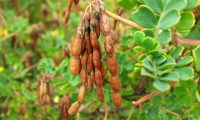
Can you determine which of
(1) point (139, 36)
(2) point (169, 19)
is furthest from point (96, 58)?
(2) point (169, 19)

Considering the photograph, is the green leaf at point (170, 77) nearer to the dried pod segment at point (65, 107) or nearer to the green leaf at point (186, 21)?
the green leaf at point (186, 21)

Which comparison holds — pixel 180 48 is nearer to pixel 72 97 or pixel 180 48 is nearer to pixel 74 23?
pixel 72 97

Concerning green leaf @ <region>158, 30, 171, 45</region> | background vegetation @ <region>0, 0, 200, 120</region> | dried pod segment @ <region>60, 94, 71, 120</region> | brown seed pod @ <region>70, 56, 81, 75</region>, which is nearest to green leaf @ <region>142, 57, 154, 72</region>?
background vegetation @ <region>0, 0, 200, 120</region>

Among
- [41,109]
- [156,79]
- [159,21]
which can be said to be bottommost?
[41,109]

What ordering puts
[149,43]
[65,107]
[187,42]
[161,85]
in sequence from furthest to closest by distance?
[65,107], [187,42], [149,43], [161,85]

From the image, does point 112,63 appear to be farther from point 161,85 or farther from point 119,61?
point 119,61

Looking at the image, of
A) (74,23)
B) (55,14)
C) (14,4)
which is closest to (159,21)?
(74,23)

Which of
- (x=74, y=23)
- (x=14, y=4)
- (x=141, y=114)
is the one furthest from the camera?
(x=14, y=4)
